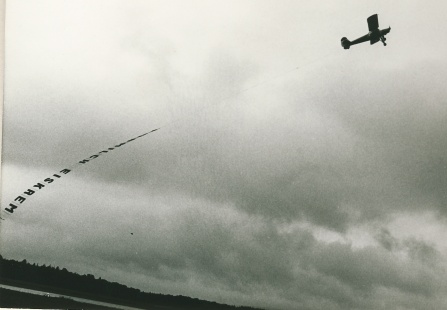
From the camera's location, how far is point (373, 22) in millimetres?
15711

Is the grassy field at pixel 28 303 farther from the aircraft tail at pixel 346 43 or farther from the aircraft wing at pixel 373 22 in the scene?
the aircraft wing at pixel 373 22

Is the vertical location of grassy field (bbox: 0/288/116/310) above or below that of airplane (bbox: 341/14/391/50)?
below

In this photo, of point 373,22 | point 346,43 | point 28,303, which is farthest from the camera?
point 346,43

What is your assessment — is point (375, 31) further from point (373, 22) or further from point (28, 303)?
point (28, 303)

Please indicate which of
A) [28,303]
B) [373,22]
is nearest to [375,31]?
[373,22]

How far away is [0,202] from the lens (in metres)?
12.4

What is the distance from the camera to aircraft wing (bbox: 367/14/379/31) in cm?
1562

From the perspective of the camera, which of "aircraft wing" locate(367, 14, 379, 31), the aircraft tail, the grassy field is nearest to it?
the grassy field

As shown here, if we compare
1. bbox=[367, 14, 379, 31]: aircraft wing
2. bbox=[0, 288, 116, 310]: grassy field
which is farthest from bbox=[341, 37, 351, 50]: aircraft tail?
bbox=[0, 288, 116, 310]: grassy field

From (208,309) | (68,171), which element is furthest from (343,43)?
(208,309)

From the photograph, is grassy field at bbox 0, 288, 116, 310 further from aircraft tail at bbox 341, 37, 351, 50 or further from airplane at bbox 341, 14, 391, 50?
airplane at bbox 341, 14, 391, 50

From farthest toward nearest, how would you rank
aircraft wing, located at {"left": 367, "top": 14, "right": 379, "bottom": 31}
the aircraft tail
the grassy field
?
the aircraft tail < aircraft wing, located at {"left": 367, "top": 14, "right": 379, "bottom": 31} < the grassy field

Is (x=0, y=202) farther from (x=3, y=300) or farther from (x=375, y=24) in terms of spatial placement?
(x=375, y=24)

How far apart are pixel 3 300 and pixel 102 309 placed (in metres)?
4.98
